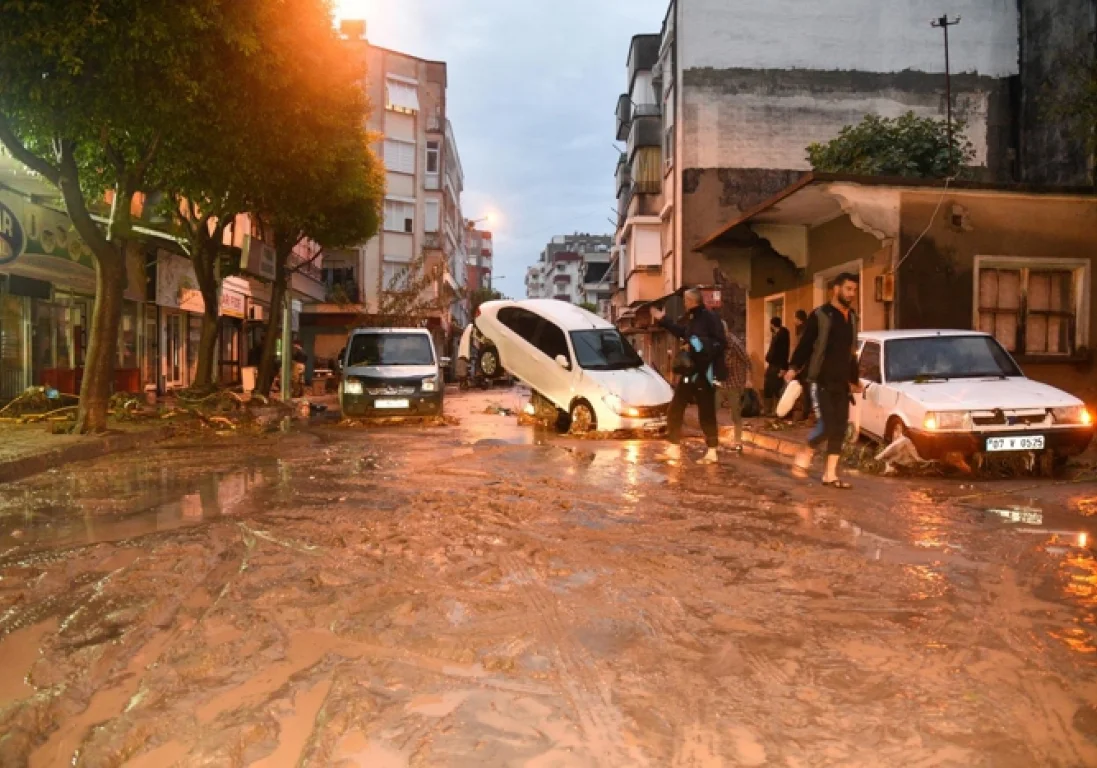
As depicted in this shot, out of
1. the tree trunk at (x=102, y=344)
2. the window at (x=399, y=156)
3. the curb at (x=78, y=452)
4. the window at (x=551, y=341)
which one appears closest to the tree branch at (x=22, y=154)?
the tree trunk at (x=102, y=344)

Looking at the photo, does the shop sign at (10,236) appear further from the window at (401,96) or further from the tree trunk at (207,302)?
the window at (401,96)

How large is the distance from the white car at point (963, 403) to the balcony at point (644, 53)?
34.3 metres

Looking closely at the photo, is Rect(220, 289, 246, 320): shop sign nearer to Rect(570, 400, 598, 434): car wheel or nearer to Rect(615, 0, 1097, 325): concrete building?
Rect(615, 0, 1097, 325): concrete building

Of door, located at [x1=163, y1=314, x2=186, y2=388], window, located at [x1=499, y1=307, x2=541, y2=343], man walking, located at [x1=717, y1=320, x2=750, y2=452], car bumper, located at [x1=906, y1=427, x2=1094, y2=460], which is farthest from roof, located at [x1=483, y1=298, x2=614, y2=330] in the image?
door, located at [x1=163, y1=314, x2=186, y2=388]

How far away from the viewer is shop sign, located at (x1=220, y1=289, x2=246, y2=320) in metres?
31.7

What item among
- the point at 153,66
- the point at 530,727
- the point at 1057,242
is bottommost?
the point at 530,727

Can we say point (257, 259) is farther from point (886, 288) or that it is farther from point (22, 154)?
point (886, 288)

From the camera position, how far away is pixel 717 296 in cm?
2859

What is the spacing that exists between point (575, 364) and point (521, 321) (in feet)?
7.82

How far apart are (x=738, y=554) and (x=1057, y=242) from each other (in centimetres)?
1282

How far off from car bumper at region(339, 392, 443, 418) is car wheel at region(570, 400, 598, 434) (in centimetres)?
350

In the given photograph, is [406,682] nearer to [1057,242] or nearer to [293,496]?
[293,496]

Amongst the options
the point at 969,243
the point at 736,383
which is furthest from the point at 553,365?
the point at 969,243

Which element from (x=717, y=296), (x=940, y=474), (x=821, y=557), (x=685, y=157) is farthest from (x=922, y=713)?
(x=685, y=157)
